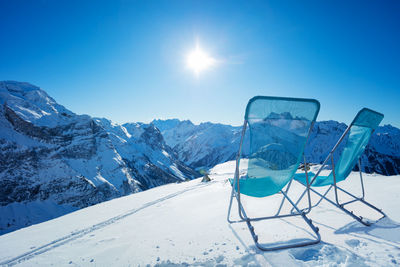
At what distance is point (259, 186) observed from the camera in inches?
111

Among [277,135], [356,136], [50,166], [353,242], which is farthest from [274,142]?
[50,166]

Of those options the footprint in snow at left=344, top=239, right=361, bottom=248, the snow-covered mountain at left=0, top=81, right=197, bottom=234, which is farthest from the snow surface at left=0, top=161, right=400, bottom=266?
the snow-covered mountain at left=0, top=81, right=197, bottom=234

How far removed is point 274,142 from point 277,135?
0.12 m

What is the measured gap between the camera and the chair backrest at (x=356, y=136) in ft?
9.54

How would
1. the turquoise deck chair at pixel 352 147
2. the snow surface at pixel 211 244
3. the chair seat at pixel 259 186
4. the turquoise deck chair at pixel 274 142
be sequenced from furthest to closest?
the turquoise deck chair at pixel 352 147, the chair seat at pixel 259 186, the turquoise deck chair at pixel 274 142, the snow surface at pixel 211 244

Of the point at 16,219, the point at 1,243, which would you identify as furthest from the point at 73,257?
the point at 16,219

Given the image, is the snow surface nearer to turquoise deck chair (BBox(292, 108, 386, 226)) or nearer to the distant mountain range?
turquoise deck chair (BBox(292, 108, 386, 226))

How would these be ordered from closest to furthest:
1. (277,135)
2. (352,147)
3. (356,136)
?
(277,135) → (356,136) → (352,147)

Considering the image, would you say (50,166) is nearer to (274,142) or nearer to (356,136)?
(274,142)

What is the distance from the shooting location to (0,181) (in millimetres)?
79625

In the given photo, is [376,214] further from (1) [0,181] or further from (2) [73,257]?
(1) [0,181]

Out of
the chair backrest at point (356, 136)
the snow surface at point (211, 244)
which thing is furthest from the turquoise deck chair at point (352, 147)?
the snow surface at point (211, 244)

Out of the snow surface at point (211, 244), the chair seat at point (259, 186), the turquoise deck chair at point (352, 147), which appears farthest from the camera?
the turquoise deck chair at point (352, 147)

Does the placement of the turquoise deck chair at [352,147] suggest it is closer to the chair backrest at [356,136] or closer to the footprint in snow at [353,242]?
the chair backrest at [356,136]
